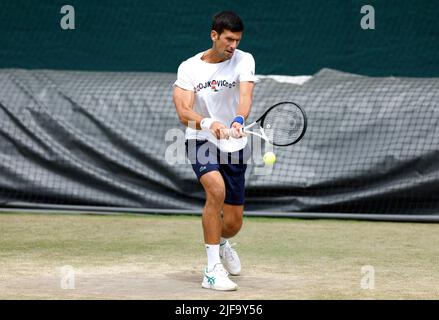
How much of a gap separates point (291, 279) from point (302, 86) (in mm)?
4129

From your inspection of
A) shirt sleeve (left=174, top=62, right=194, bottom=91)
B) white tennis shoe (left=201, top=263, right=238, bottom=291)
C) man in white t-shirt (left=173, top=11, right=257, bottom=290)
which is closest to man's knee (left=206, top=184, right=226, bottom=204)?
man in white t-shirt (left=173, top=11, right=257, bottom=290)

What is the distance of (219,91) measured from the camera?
6.20 meters

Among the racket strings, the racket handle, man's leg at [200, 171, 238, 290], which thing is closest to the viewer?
the racket handle

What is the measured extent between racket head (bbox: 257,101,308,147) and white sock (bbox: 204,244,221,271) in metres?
0.75

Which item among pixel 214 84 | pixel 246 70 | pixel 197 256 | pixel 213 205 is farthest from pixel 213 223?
pixel 197 256

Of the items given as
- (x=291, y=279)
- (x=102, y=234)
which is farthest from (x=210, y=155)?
(x=102, y=234)

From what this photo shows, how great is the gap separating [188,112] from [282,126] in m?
0.85

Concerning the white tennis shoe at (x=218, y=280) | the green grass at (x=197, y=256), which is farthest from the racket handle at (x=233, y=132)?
the green grass at (x=197, y=256)

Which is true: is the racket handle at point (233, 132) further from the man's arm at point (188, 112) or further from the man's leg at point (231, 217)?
the man's leg at point (231, 217)

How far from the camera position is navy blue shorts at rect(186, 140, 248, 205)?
6.07 meters

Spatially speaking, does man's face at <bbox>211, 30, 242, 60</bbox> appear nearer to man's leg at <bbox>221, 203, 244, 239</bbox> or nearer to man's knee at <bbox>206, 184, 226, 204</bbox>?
man's knee at <bbox>206, 184, 226, 204</bbox>

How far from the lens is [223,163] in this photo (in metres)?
6.35

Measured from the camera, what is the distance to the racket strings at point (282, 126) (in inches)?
250

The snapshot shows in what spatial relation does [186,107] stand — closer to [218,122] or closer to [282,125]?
[218,122]
